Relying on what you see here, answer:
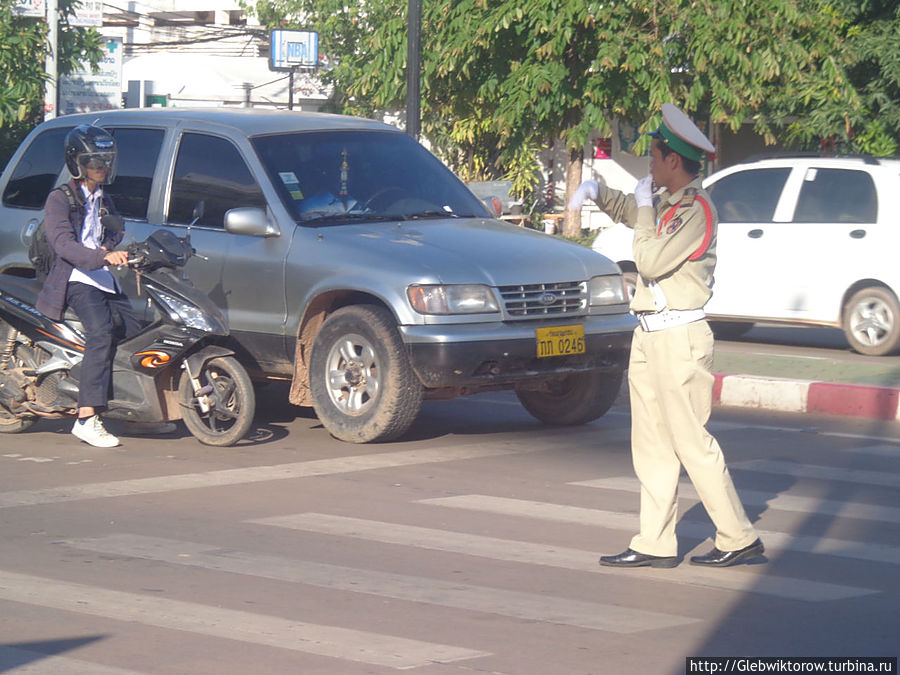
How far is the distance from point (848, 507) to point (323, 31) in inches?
1128

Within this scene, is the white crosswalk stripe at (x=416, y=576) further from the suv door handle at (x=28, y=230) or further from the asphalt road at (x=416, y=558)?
the suv door handle at (x=28, y=230)

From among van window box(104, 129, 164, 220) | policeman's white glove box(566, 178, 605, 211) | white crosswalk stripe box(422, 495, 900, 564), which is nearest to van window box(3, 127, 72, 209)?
van window box(104, 129, 164, 220)

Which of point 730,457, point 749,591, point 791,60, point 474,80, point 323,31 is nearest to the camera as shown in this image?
point 749,591

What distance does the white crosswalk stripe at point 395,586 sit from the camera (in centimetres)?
505

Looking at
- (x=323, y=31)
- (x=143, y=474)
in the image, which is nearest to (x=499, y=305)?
(x=143, y=474)

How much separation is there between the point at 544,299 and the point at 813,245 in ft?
18.4

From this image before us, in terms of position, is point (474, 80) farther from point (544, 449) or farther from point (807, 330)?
point (544, 449)

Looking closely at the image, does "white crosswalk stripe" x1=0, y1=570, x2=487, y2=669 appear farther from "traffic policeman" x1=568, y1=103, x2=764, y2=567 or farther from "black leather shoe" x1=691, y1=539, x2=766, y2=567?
"black leather shoe" x1=691, y1=539, x2=766, y2=567

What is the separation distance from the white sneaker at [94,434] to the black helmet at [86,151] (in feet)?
4.79

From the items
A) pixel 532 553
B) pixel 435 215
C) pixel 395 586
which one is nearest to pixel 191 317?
pixel 435 215

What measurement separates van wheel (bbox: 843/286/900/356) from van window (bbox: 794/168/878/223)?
689 millimetres

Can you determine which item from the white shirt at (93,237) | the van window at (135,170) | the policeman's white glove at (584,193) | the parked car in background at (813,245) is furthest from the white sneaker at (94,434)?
the parked car in background at (813,245)

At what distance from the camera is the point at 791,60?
2128cm

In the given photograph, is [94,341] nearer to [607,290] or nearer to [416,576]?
[607,290]
